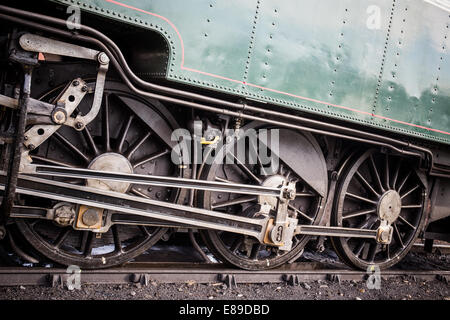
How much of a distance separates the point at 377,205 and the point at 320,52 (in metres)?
2.04

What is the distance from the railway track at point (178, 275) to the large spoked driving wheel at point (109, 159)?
15 cm

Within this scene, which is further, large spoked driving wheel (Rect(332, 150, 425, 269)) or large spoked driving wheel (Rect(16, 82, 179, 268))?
large spoked driving wheel (Rect(332, 150, 425, 269))

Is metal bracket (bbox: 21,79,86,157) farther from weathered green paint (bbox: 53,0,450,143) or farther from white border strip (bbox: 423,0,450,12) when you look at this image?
white border strip (bbox: 423,0,450,12)

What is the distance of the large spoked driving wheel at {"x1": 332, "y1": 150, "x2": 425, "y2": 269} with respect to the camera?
14.9 ft

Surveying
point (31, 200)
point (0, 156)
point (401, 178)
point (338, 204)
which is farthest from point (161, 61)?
point (401, 178)

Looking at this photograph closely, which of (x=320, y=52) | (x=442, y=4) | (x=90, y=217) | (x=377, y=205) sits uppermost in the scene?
(x=442, y=4)

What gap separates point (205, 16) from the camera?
2967 millimetres

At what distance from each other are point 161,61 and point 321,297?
2.60 meters

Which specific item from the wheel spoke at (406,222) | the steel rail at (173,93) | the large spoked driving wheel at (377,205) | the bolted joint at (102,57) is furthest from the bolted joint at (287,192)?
the wheel spoke at (406,222)

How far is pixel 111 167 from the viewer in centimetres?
325

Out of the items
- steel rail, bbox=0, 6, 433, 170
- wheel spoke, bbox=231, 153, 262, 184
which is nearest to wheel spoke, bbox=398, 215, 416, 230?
steel rail, bbox=0, 6, 433, 170

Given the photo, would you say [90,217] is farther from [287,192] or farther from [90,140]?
[287,192]

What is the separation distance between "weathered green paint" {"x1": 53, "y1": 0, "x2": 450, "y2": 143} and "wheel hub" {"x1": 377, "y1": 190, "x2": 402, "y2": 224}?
0.79 m

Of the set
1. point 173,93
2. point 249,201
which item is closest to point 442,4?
point 249,201
